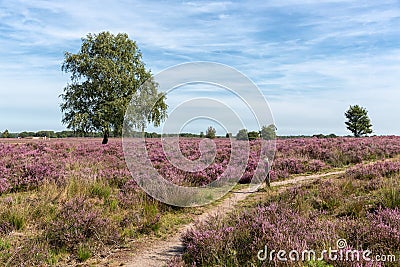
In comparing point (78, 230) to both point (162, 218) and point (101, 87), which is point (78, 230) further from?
point (101, 87)

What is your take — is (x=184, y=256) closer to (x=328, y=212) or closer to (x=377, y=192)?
(x=328, y=212)

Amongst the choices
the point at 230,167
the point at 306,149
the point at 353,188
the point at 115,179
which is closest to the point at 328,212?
the point at 353,188

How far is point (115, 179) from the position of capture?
10.6 metres

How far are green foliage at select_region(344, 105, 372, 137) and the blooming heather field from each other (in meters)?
50.9

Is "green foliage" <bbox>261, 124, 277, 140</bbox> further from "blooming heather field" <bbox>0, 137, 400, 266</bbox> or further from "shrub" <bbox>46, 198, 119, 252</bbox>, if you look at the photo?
"shrub" <bbox>46, 198, 119, 252</bbox>

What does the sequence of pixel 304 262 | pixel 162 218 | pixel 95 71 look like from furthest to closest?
1. pixel 95 71
2. pixel 162 218
3. pixel 304 262

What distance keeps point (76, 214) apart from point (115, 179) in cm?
416

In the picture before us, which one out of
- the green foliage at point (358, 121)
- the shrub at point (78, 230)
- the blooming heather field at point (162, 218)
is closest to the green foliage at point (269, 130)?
the blooming heather field at point (162, 218)

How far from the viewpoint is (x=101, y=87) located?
31750 mm

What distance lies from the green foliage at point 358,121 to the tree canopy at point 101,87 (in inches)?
1548

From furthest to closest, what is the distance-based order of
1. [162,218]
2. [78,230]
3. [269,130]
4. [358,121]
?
[358,121], [269,130], [162,218], [78,230]

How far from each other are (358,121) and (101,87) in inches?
1811

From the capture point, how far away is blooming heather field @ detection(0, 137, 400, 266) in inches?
194

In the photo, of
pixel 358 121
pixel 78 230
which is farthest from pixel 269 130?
pixel 358 121
